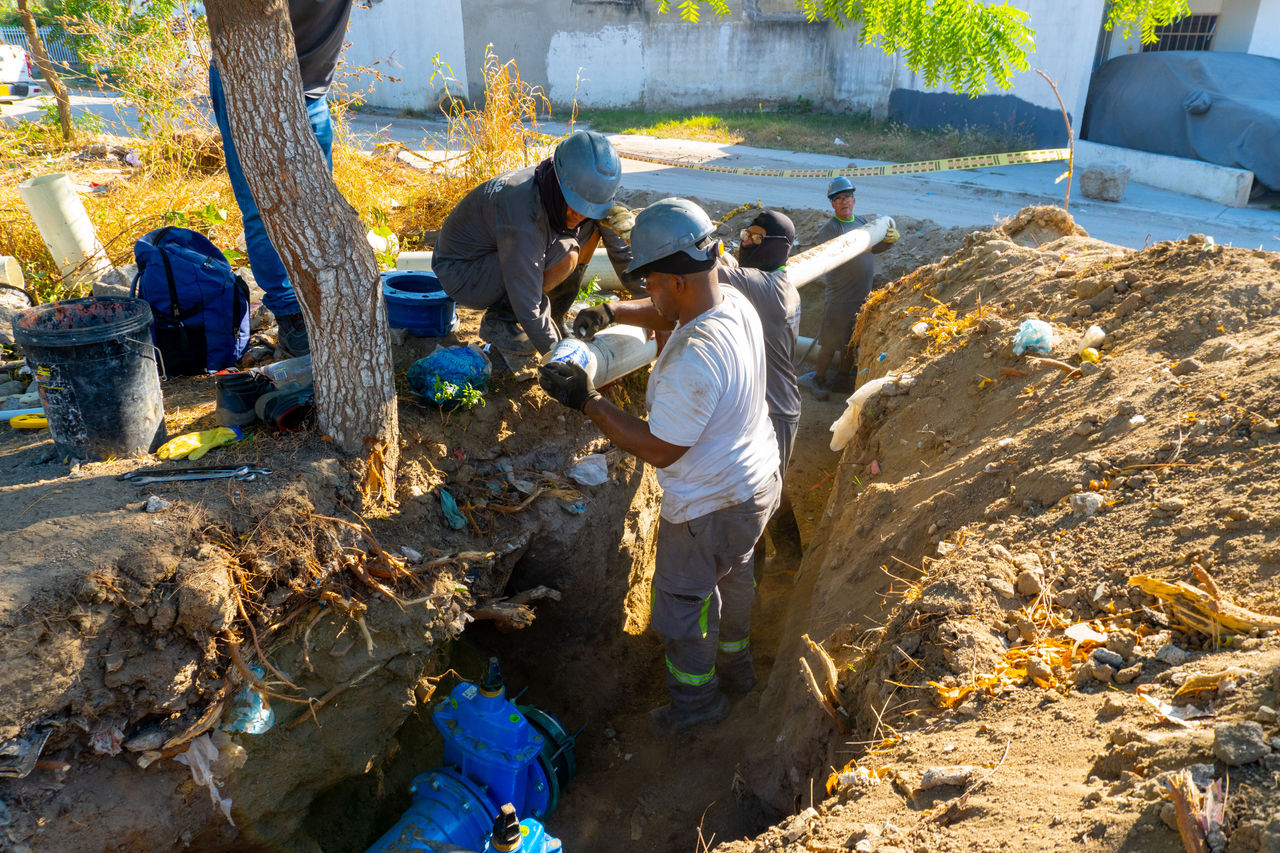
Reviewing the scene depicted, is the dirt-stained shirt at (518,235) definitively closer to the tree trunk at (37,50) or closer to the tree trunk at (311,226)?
the tree trunk at (311,226)

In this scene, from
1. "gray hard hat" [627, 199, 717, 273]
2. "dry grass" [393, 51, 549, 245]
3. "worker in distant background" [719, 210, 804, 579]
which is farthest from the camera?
"dry grass" [393, 51, 549, 245]

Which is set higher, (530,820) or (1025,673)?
(1025,673)

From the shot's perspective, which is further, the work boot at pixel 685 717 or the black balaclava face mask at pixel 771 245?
the black balaclava face mask at pixel 771 245

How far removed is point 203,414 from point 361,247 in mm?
1502

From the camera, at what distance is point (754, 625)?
4.95 metres

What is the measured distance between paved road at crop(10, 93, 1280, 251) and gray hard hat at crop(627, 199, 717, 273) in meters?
6.27

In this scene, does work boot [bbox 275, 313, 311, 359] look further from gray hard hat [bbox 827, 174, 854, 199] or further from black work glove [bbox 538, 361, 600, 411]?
gray hard hat [bbox 827, 174, 854, 199]

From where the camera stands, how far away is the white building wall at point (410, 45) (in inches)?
672

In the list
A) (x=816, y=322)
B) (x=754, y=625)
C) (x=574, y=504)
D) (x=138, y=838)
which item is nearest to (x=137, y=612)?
(x=138, y=838)

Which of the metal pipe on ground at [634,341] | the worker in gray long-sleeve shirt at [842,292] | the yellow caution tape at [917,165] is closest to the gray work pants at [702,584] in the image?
the metal pipe on ground at [634,341]

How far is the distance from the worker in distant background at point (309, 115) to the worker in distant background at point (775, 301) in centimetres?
217

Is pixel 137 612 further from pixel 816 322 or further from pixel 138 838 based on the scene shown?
pixel 816 322

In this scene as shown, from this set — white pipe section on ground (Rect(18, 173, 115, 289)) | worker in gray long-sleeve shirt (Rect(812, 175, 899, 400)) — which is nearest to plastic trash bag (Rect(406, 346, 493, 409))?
white pipe section on ground (Rect(18, 173, 115, 289))

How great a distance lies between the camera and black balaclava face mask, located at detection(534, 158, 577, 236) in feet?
12.4
